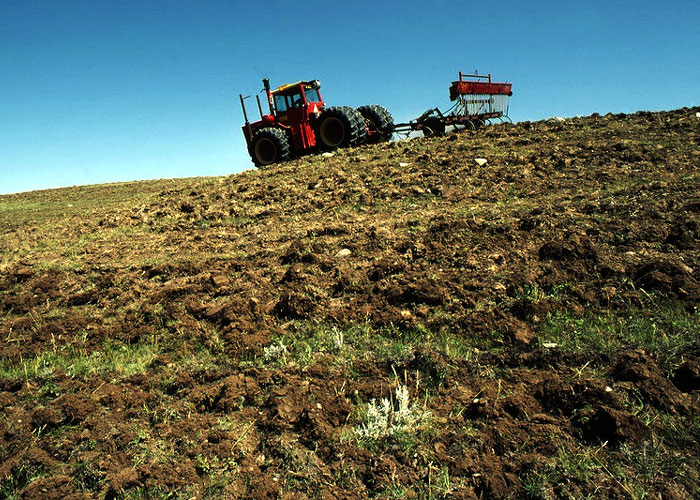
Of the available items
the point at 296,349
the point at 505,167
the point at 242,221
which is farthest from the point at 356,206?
the point at 296,349

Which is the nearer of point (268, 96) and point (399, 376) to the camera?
point (399, 376)

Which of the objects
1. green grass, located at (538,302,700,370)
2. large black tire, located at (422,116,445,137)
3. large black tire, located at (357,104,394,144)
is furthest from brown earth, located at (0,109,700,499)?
large black tire, located at (357,104,394,144)

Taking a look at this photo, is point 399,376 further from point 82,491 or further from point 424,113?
point 424,113

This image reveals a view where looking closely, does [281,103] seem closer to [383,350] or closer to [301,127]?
[301,127]

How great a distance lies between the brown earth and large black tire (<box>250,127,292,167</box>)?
22.4ft

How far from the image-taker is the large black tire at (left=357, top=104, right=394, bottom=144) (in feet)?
46.6

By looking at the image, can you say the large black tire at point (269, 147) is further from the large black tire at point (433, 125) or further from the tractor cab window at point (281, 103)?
the large black tire at point (433, 125)

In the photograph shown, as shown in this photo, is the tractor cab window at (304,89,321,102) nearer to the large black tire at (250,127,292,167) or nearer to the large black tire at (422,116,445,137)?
the large black tire at (250,127,292,167)

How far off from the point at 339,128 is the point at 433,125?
329cm

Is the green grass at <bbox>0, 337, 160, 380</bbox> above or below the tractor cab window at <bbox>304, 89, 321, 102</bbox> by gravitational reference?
below

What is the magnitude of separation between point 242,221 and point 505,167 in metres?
4.67

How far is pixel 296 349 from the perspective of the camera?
128 inches

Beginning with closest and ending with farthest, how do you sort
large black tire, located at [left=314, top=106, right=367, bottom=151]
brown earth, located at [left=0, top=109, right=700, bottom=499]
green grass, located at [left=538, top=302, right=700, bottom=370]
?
brown earth, located at [left=0, top=109, right=700, bottom=499] < green grass, located at [left=538, top=302, right=700, bottom=370] < large black tire, located at [left=314, top=106, right=367, bottom=151]

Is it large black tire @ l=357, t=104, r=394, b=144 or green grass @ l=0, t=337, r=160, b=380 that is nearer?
green grass @ l=0, t=337, r=160, b=380
